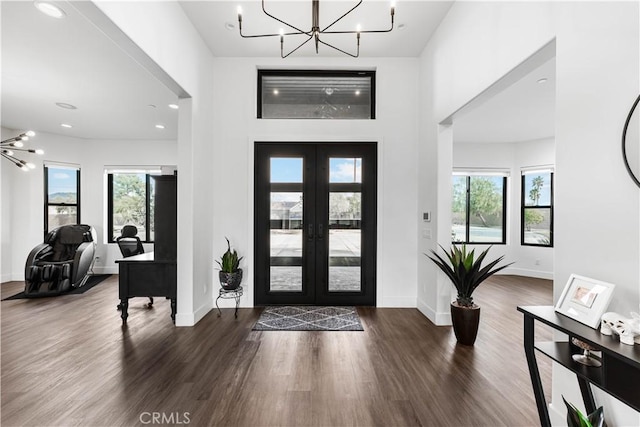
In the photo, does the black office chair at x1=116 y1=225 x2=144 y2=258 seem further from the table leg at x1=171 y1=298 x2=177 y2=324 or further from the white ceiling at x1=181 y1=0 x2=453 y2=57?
the white ceiling at x1=181 y1=0 x2=453 y2=57

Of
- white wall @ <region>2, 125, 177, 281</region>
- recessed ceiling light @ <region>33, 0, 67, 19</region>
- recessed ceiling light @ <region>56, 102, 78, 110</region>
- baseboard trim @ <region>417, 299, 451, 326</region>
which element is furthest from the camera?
white wall @ <region>2, 125, 177, 281</region>

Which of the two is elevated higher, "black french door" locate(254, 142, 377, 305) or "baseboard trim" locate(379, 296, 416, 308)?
"black french door" locate(254, 142, 377, 305)

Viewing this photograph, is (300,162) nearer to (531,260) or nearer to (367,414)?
(367,414)

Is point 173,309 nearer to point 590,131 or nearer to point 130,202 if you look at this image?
point 590,131

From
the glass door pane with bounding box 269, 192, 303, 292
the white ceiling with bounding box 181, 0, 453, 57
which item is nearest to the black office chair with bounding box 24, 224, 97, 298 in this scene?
the glass door pane with bounding box 269, 192, 303, 292

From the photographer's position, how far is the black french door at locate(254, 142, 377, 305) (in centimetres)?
400

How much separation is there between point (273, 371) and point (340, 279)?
1.87 meters

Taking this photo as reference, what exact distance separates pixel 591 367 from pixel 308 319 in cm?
264

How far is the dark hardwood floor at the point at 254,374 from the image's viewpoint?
1.84m

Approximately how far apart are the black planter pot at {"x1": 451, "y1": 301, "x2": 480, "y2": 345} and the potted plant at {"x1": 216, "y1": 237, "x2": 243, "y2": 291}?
8.21 feet

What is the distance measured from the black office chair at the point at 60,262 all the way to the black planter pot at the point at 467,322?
5732 mm

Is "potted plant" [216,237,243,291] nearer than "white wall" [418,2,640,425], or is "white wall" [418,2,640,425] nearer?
"white wall" [418,2,640,425]

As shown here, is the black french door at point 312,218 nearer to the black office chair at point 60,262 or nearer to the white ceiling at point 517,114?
the white ceiling at point 517,114

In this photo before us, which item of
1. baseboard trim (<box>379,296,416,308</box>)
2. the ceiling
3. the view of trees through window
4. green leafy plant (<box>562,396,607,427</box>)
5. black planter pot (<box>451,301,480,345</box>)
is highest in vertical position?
the ceiling
